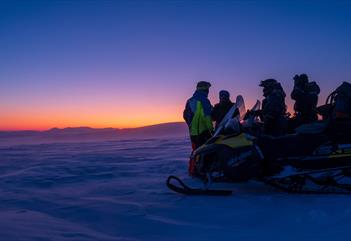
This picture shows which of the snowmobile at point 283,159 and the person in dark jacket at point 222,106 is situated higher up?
the person in dark jacket at point 222,106

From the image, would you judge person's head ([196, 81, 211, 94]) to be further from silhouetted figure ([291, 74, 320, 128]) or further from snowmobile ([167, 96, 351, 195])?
snowmobile ([167, 96, 351, 195])

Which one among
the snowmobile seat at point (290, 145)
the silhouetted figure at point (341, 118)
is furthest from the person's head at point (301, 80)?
the snowmobile seat at point (290, 145)

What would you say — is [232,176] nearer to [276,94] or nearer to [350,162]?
[350,162]

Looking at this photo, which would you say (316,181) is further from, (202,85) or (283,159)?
(202,85)

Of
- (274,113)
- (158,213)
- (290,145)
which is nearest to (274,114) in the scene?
(274,113)

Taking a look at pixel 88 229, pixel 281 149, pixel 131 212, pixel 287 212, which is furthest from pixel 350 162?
pixel 88 229

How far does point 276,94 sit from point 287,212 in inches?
108

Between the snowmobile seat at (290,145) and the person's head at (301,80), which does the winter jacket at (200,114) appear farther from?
the snowmobile seat at (290,145)

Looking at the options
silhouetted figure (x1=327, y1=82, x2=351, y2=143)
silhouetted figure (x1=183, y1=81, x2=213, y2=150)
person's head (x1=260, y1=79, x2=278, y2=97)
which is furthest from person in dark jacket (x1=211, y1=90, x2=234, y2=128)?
silhouetted figure (x1=327, y1=82, x2=351, y2=143)

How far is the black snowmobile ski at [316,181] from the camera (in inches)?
197

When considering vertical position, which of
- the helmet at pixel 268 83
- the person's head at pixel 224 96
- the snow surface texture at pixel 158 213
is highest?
the helmet at pixel 268 83

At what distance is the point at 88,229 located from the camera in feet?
11.9

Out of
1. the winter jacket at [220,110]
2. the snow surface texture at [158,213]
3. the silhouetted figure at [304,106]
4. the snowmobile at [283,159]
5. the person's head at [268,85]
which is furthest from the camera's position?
the winter jacket at [220,110]

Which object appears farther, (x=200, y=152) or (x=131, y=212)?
(x=200, y=152)
